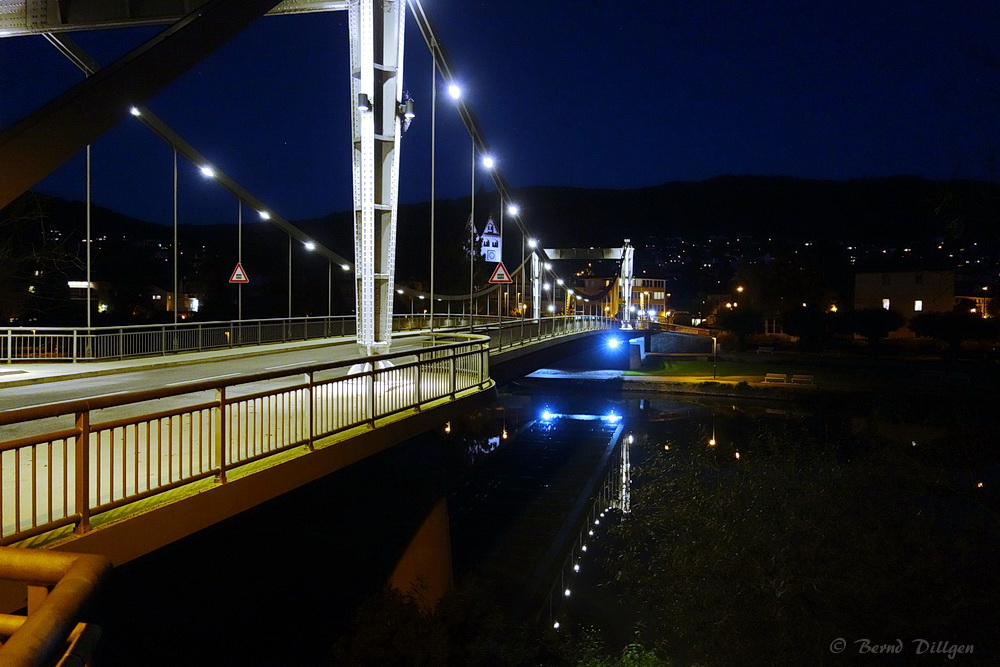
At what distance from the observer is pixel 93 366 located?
633 inches

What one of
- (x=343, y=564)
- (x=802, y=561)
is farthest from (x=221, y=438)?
(x=802, y=561)

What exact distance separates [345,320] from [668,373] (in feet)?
112

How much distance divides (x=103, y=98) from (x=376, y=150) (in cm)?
581

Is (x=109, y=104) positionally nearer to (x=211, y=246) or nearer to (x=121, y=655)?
(x=121, y=655)

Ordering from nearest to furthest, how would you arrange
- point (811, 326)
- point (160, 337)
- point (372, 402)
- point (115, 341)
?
1. point (372, 402)
2. point (115, 341)
3. point (160, 337)
4. point (811, 326)

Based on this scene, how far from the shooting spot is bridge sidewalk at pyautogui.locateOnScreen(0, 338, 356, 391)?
45.2 feet

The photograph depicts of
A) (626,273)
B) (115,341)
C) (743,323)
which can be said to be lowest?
(743,323)

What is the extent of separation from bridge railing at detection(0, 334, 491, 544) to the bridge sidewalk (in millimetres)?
3918

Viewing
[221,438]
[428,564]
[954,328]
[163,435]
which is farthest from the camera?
[954,328]

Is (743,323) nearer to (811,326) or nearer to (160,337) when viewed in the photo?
(811,326)

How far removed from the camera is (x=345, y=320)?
32.5 metres

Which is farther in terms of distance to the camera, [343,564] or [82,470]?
[343,564]

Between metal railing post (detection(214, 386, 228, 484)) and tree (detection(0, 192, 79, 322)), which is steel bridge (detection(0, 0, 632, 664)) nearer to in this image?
metal railing post (detection(214, 386, 228, 484))

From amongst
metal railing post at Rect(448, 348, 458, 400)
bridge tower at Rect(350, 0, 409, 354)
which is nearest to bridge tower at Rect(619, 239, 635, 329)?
metal railing post at Rect(448, 348, 458, 400)
